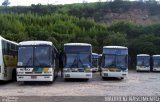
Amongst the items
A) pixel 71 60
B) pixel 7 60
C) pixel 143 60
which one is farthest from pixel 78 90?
pixel 143 60

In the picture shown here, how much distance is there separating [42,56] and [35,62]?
2.06 feet

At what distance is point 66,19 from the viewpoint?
289 ft

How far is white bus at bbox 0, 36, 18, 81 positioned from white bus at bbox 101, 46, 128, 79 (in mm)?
Answer: 7281

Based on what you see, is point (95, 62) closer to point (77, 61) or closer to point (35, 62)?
point (77, 61)

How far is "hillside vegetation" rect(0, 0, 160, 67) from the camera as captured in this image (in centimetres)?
7162

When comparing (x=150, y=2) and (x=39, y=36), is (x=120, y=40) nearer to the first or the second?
(x=39, y=36)

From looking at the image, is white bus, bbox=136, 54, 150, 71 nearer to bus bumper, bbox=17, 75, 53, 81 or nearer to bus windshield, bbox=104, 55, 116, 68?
bus windshield, bbox=104, 55, 116, 68

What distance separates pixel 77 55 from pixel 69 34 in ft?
156

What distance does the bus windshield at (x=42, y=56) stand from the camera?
25672 mm

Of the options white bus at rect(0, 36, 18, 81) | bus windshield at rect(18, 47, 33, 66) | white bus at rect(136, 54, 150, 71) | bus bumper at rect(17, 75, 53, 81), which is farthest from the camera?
white bus at rect(136, 54, 150, 71)

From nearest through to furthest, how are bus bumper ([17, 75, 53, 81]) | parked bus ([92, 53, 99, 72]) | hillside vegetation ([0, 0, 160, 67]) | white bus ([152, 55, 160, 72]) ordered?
bus bumper ([17, 75, 53, 81]) < parked bus ([92, 53, 99, 72]) < white bus ([152, 55, 160, 72]) < hillside vegetation ([0, 0, 160, 67])

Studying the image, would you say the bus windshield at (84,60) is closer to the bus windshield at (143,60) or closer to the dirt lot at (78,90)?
the dirt lot at (78,90)

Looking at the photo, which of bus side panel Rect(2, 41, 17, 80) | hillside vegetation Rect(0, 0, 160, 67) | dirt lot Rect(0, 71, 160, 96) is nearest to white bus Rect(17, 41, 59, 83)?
dirt lot Rect(0, 71, 160, 96)

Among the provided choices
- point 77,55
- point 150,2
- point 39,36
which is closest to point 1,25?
point 39,36
